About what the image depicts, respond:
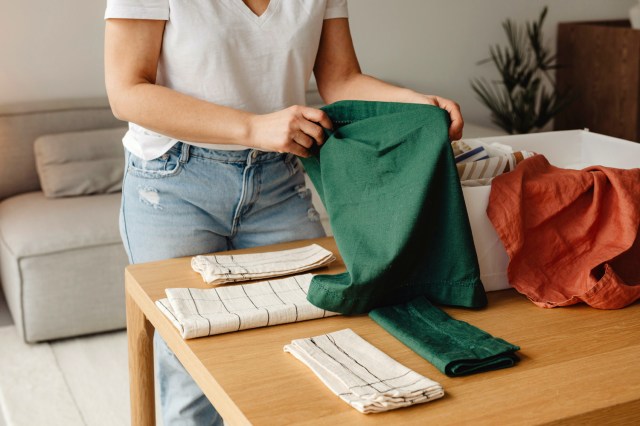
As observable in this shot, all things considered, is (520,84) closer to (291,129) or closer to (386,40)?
(386,40)

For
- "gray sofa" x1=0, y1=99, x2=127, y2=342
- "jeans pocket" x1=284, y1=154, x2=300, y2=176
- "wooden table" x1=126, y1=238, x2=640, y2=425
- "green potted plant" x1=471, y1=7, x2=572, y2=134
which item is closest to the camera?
"wooden table" x1=126, y1=238, x2=640, y2=425

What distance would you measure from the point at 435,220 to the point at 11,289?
2327 millimetres

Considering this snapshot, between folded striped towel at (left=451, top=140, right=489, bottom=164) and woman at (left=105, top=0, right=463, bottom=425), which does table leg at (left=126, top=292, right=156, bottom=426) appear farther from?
folded striped towel at (left=451, top=140, right=489, bottom=164)

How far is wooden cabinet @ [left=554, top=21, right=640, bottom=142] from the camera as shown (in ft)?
14.8

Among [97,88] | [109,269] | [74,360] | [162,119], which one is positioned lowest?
[74,360]

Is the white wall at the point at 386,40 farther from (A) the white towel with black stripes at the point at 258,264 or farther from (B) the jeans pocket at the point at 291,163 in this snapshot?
(A) the white towel with black stripes at the point at 258,264

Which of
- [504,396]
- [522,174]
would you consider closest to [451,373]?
[504,396]

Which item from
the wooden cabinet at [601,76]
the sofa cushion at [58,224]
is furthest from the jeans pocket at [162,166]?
the wooden cabinet at [601,76]

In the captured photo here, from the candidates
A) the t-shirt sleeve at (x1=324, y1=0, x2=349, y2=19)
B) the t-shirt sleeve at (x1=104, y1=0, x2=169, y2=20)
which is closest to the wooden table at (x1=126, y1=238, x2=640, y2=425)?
the t-shirt sleeve at (x1=104, y1=0, x2=169, y2=20)

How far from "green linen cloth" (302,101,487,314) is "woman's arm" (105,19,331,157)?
0.22 feet

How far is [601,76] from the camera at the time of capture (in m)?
4.68

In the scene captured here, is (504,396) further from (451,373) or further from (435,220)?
(435,220)

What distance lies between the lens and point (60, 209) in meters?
3.31

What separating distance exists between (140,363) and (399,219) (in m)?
0.57
